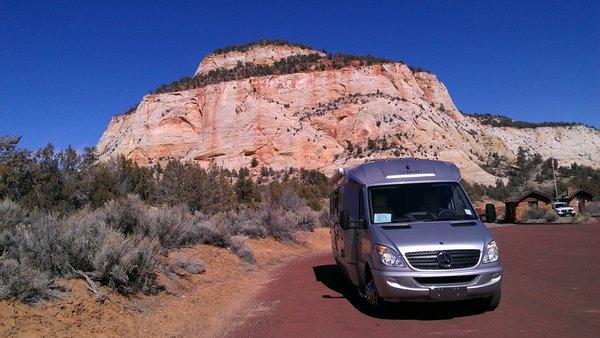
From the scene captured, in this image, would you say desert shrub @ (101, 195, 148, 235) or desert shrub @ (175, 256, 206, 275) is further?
desert shrub @ (101, 195, 148, 235)

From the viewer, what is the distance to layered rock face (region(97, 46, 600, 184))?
60281 millimetres

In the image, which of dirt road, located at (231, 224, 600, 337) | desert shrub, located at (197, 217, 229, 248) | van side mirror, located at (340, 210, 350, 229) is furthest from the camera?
desert shrub, located at (197, 217, 229, 248)

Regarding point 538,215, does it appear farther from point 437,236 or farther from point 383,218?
point 437,236

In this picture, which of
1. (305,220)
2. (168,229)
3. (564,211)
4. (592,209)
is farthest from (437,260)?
(592,209)

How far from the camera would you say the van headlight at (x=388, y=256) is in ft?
23.0

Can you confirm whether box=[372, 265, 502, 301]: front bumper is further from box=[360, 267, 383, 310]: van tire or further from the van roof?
the van roof

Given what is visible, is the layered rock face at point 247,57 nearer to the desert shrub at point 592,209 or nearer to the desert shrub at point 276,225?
the desert shrub at point 592,209

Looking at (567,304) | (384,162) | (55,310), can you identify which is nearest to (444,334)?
(567,304)

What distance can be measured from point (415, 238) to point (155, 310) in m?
4.51

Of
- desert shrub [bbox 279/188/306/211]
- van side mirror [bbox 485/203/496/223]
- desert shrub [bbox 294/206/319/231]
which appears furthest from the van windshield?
desert shrub [bbox 279/188/306/211]

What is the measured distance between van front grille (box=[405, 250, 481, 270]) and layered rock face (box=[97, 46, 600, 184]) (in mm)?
48993

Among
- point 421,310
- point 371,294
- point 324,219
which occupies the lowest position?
point 421,310

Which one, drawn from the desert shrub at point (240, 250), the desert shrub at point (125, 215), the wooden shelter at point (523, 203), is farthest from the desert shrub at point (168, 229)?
the wooden shelter at point (523, 203)

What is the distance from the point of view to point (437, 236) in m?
7.18
